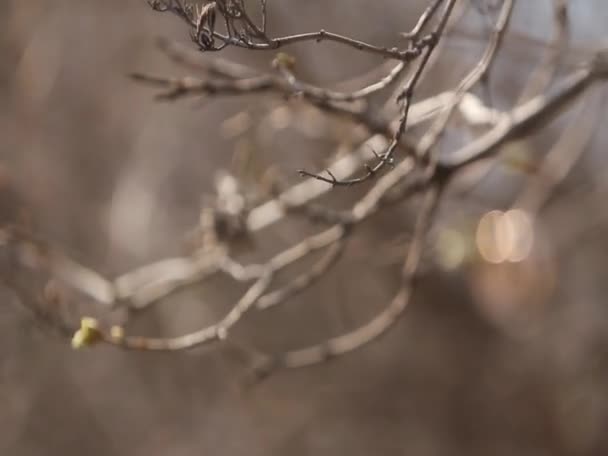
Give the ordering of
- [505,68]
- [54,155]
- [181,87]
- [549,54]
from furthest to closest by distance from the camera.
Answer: [54,155] → [505,68] → [549,54] → [181,87]

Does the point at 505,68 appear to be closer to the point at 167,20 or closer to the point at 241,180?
the point at 167,20

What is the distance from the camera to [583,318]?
272 centimetres

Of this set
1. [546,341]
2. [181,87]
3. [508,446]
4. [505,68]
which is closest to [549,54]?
[181,87]

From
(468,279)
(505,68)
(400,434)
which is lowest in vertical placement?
(400,434)

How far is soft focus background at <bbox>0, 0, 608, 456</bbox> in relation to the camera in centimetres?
245

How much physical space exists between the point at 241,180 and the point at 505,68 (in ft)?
4.40

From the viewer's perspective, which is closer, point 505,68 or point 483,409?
point 505,68

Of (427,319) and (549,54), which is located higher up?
(549,54)

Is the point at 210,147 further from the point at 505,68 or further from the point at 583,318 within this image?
the point at 583,318

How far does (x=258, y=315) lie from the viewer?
268cm

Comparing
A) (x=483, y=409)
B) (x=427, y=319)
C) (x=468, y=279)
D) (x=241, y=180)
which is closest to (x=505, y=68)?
(x=468, y=279)

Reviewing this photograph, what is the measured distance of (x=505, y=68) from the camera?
7.66 ft

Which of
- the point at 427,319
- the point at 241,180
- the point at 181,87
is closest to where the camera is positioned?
the point at 181,87

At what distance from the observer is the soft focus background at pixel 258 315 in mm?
2453
